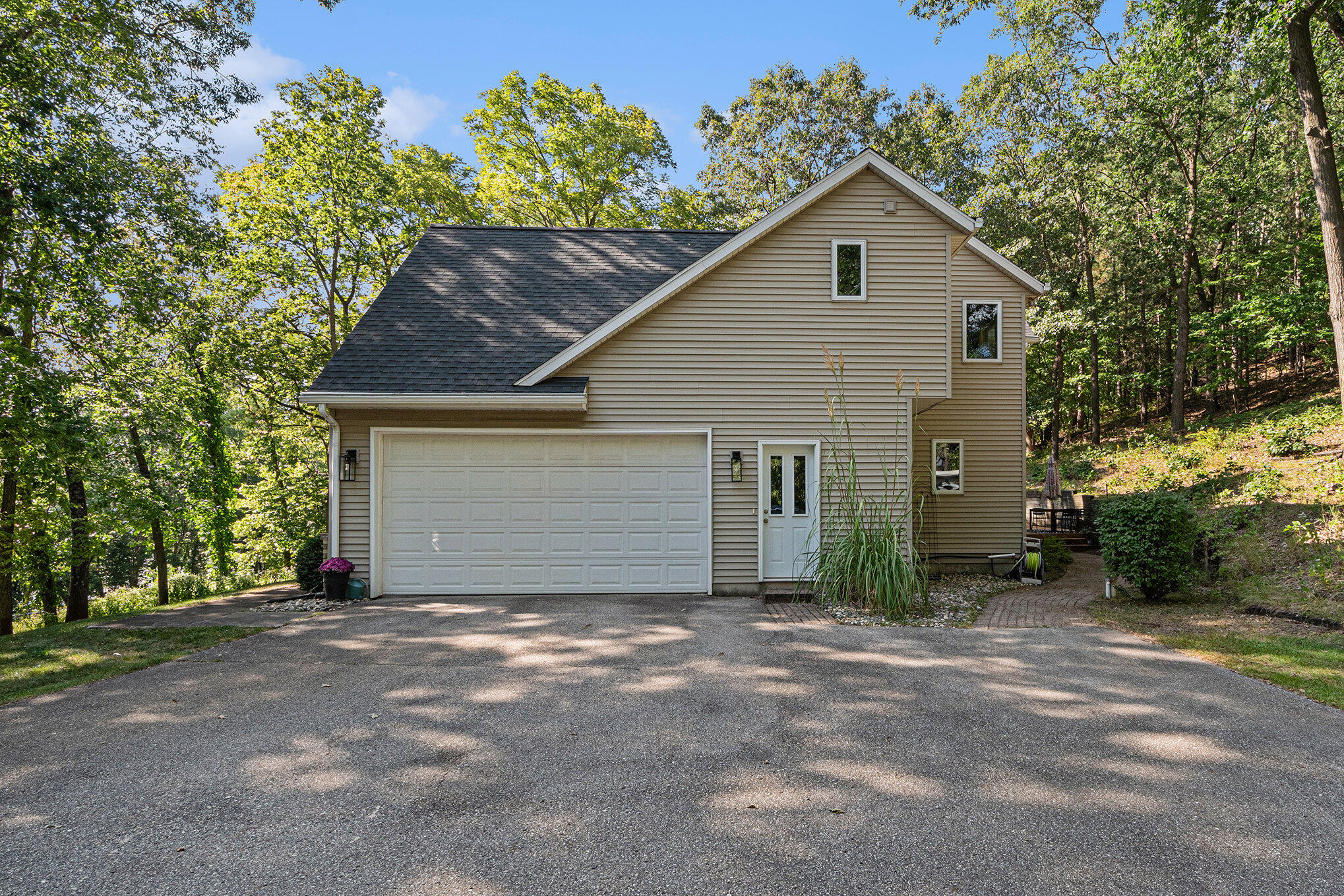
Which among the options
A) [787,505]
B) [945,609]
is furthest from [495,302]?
[945,609]

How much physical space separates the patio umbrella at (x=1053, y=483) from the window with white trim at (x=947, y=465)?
4.43 metres

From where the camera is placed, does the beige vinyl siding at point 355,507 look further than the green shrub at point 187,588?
No

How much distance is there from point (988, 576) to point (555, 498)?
7.69m

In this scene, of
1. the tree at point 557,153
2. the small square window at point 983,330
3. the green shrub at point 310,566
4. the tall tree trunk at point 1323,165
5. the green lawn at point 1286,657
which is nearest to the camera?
the green lawn at point 1286,657

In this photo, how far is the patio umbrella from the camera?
1459 cm

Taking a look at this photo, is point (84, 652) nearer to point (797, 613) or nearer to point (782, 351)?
point (797, 613)

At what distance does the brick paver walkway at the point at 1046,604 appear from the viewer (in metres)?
7.14

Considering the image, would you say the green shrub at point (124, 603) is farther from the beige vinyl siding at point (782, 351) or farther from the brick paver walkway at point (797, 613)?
the brick paver walkway at point (797, 613)

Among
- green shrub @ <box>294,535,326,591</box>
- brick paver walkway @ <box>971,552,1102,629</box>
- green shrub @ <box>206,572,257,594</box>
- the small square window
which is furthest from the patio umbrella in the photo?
green shrub @ <box>206,572,257,594</box>

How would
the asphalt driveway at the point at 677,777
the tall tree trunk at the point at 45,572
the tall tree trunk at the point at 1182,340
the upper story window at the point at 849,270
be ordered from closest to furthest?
the asphalt driveway at the point at 677,777 < the upper story window at the point at 849,270 < the tall tree trunk at the point at 45,572 < the tall tree trunk at the point at 1182,340

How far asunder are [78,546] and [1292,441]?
23.7m

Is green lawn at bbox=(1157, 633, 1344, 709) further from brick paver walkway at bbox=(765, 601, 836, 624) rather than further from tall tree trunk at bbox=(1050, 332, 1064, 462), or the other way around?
tall tree trunk at bbox=(1050, 332, 1064, 462)

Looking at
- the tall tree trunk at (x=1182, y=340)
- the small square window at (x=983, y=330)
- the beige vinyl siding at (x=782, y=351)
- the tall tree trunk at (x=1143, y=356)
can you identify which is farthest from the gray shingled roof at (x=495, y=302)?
the tall tree trunk at (x=1143, y=356)

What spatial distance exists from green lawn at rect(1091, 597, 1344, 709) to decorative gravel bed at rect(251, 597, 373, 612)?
9368 millimetres
